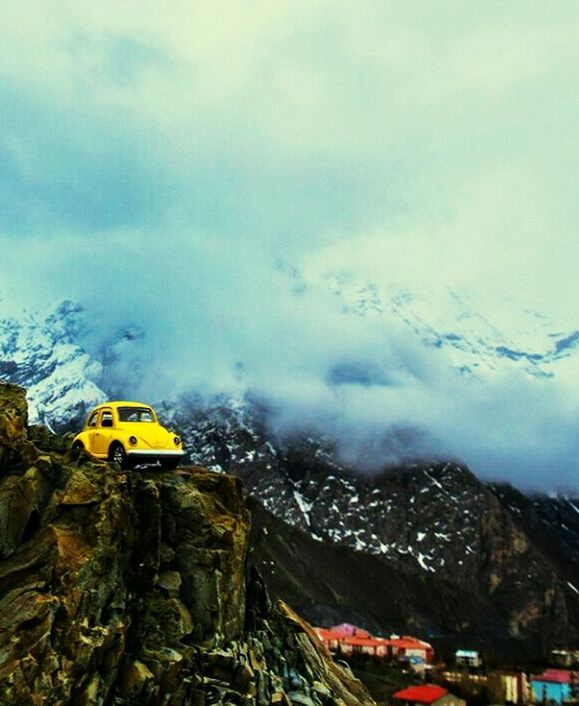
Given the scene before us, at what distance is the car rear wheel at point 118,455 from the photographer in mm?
38875

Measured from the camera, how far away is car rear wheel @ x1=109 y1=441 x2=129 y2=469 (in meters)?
38.9

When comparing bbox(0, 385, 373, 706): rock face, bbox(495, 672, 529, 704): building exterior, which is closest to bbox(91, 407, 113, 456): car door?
bbox(0, 385, 373, 706): rock face

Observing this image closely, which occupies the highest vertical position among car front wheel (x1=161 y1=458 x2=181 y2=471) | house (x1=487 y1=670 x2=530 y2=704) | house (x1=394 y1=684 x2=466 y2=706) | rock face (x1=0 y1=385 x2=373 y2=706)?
house (x1=487 y1=670 x2=530 y2=704)

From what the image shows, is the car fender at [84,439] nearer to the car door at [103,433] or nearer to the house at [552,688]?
the car door at [103,433]

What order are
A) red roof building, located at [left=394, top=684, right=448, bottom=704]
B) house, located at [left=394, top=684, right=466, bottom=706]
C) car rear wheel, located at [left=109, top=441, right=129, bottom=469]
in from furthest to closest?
red roof building, located at [left=394, top=684, right=448, bottom=704] → house, located at [left=394, top=684, right=466, bottom=706] → car rear wheel, located at [left=109, top=441, right=129, bottom=469]

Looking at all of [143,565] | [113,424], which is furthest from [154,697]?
[113,424]

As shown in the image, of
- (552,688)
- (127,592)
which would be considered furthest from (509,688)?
(127,592)

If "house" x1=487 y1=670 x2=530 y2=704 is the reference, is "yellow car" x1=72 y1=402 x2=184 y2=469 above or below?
below

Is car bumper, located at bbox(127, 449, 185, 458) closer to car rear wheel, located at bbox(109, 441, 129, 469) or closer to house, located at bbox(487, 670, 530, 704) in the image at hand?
car rear wheel, located at bbox(109, 441, 129, 469)

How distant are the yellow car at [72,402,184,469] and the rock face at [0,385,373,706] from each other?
89 cm

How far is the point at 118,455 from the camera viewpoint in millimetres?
39219

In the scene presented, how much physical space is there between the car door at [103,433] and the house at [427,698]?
112 metres

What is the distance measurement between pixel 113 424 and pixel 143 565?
7.42 metres

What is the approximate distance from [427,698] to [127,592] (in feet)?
383
